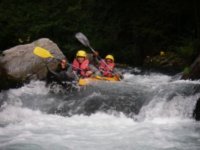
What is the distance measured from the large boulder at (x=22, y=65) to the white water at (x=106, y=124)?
2.32 feet

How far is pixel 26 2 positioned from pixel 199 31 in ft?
25.9

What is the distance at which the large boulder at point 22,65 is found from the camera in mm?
11820

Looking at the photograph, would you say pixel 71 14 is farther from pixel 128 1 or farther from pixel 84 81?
pixel 84 81

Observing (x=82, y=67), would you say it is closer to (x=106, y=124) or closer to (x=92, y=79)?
(x=92, y=79)

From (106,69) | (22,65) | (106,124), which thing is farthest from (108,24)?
(106,124)

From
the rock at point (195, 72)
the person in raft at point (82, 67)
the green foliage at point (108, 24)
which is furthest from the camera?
the green foliage at point (108, 24)

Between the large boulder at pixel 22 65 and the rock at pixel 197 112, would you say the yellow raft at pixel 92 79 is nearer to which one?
the large boulder at pixel 22 65

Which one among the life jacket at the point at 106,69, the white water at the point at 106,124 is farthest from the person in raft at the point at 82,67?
the white water at the point at 106,124

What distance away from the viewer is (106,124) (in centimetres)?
866

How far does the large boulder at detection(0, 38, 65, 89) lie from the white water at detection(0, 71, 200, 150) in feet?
2.32

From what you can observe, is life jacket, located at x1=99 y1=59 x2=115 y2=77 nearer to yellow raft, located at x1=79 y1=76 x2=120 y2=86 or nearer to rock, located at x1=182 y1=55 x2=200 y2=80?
yellow raft, located at x1=79 y1=76 x2=120 y2=86

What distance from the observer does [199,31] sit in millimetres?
17391

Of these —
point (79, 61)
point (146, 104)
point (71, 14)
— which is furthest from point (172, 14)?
point (146, 104)

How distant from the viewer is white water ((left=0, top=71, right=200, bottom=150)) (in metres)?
7.26
